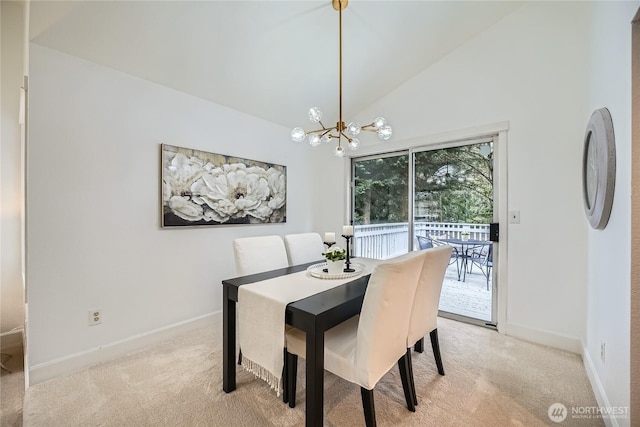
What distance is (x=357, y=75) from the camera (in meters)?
2.99

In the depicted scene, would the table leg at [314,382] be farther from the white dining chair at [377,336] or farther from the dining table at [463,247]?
the dining table at [463,247]

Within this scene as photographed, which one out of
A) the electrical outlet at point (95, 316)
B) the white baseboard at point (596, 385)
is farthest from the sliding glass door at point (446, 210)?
the electrical outlet at point (95, 316)

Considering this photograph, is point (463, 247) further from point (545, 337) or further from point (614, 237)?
point (614, 237)

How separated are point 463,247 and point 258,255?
7.38 ft

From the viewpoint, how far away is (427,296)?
1764mm

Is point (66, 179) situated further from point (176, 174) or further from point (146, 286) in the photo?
point (146, 286)

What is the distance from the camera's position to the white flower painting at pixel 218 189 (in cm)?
252

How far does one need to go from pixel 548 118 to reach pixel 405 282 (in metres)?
2.23

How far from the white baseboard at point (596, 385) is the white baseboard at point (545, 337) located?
123 mm

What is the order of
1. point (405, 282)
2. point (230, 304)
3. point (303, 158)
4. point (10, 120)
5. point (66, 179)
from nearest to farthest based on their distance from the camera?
1. point (405, 282)
2. point (230, 304)
3. point (66, 179)
4. point (10, 120)
5. point (303, 158)

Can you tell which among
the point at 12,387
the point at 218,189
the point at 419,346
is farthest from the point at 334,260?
the point at 12,387

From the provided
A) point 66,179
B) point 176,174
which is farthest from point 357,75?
point 66,179

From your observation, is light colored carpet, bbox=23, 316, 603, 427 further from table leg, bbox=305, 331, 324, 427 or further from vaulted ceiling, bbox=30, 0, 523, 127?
vaulted ceiling, bbox=30, 0, 523, 127

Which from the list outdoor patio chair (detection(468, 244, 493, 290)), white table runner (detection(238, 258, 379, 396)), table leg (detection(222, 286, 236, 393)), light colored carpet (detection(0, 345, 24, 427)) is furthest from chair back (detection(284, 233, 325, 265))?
light colored carpet (detection(0, 345, 24, 427))
